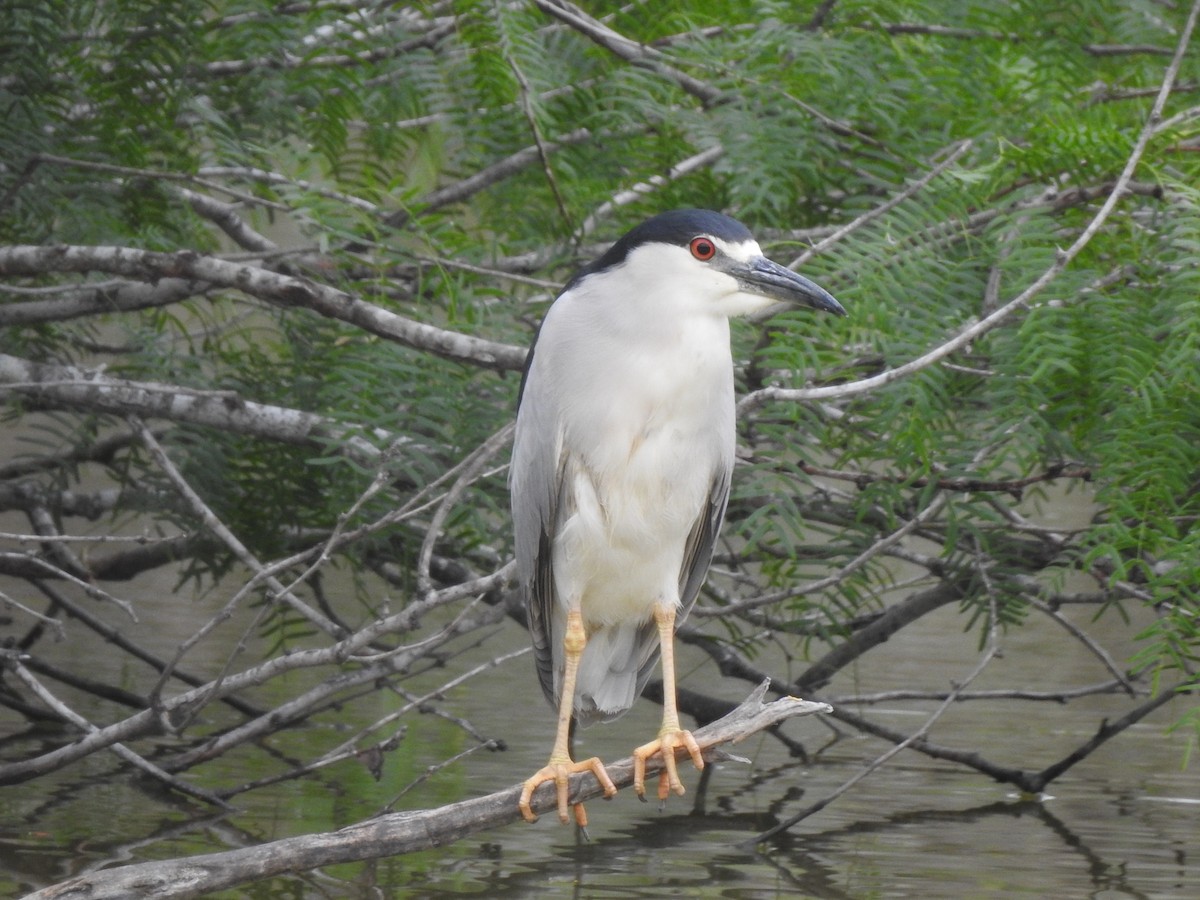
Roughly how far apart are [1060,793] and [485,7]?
3.24 meters

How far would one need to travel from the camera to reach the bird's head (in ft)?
10.2

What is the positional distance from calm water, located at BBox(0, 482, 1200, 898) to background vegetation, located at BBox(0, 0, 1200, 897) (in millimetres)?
218

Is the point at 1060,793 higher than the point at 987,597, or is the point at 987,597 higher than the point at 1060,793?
the point at 987,597

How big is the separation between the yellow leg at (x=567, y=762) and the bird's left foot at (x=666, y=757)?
6 cm

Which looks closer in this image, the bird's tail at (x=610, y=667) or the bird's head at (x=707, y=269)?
the bird's head at (x=707, y=269)

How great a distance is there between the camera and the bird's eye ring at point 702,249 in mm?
3148

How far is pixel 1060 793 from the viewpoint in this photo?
17.4 ft

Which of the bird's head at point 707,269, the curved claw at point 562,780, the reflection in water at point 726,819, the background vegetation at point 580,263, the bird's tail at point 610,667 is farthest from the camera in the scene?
the reflection in water at point 726,819

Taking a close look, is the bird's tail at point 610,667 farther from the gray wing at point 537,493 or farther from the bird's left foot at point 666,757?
the bird's left foot at point 666,757

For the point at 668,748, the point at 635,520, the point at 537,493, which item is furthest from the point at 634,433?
the point at 668,748

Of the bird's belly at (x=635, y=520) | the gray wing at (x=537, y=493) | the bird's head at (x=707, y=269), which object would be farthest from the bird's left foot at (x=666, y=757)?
the bird's head at (x=707, y=269)

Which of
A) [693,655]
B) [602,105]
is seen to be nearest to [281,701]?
[693,655]

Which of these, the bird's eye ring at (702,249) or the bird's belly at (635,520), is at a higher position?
the bird's eye ring at (702,249)

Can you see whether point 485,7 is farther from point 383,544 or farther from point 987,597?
point 987,597
